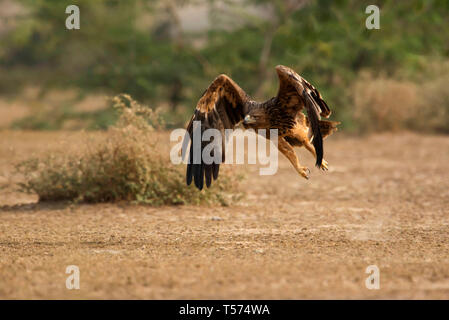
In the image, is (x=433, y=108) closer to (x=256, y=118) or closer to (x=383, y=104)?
(x=383, y=104)

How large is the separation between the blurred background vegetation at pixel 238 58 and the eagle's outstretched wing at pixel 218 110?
9953mm

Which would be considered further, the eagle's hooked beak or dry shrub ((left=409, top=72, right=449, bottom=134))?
dry shrub ((left=409, top=72, right=449, bottom=134))

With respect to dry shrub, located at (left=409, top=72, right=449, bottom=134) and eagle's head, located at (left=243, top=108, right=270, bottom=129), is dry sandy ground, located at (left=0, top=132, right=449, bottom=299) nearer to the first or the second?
eagle's head, located at (left=243, top=108, right=270, bottom=129)

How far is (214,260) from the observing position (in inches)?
213

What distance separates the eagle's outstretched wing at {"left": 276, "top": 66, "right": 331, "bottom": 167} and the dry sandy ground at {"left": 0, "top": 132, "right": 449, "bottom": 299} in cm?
108

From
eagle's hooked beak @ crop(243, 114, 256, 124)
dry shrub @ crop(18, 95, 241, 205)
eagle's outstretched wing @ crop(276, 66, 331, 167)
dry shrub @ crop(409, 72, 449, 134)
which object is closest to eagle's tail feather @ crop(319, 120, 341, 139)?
eagle's outstretched wing @ crop(276, 66, 331, 167)

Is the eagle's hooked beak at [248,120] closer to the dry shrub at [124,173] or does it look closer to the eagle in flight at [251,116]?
the eagle in flight at [251,116]

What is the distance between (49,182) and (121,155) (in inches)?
46.9

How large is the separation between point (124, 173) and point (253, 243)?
10.3 feet

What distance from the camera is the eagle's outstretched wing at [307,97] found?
5859mm

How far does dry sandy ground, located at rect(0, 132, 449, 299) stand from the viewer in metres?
4.64

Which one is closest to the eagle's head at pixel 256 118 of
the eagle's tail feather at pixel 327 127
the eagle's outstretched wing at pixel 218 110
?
the eagle's outstretched wing at pixel 218 110

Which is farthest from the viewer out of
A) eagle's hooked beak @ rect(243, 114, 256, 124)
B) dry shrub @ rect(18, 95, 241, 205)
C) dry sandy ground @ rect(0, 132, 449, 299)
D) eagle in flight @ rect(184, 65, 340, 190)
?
dry shrub @ rect(18, 95, 241, 205)
